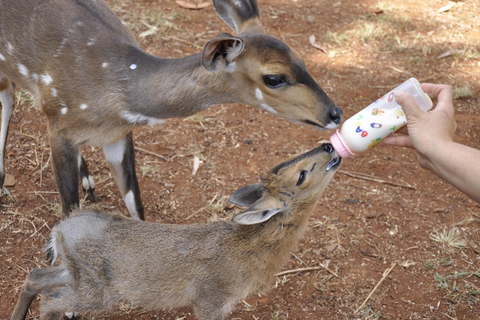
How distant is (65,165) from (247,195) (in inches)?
54.5

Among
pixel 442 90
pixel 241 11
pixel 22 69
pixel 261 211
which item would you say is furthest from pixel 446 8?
pixel 22 69

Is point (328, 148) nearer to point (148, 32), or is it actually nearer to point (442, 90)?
point (442, 90)

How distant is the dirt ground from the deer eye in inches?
62.5

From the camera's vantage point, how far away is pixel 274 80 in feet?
11.9

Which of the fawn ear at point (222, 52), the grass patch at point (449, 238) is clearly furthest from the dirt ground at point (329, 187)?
the fawn ear at point (222, 52)

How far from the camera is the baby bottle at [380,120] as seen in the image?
3.29m

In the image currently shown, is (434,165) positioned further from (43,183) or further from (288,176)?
(43,183)

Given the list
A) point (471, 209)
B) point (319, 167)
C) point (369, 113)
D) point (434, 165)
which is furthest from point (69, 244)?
point (471, 209)

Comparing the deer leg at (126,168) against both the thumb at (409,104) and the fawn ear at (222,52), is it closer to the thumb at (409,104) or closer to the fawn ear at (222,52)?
the fawn ear at (222,52)

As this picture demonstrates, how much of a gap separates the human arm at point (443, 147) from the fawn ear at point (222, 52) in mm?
1054

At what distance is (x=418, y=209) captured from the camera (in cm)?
498

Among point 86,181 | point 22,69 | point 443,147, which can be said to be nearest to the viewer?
point 443,147

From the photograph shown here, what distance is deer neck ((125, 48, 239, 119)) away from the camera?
3.77m

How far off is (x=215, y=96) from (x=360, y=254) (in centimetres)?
185
